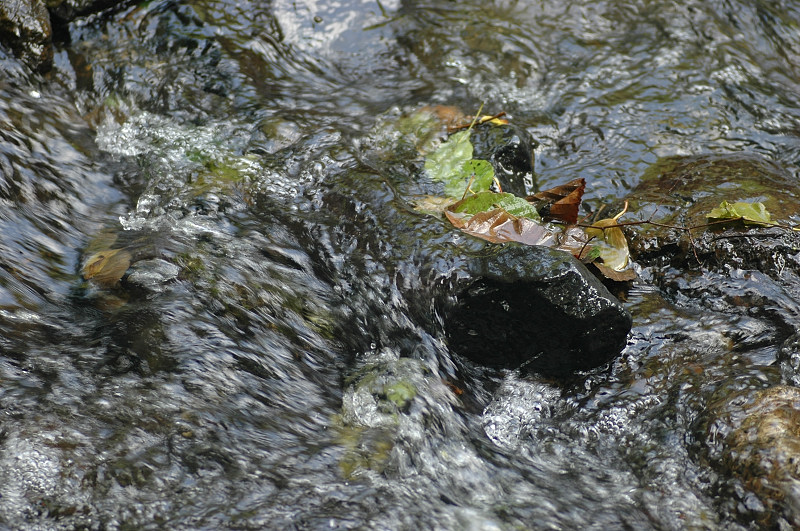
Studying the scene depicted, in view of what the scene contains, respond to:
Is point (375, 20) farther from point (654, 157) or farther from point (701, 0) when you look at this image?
point (701, 0)

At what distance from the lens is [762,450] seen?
2.20m

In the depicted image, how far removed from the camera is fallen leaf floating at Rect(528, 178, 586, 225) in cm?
332

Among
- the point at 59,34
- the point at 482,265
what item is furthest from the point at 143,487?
the point at 59,34

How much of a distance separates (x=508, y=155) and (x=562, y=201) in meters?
0.57

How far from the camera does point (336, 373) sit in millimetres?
2646

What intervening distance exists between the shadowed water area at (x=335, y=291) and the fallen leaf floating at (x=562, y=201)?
0.32m

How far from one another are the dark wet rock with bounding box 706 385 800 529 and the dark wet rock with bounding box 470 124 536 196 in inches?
A: 68.7

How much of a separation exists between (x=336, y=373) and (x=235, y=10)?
3.29 m

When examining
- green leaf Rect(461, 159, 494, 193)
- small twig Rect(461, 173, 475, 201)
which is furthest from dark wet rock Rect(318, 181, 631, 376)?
green leaf Rect(461, 159, 494, 193)

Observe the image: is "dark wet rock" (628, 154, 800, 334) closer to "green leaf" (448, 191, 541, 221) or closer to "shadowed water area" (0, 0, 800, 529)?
"shadowed water area" (0, 0, 800, 529)

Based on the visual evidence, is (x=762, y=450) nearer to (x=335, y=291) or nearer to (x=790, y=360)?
(x=790, y=360)

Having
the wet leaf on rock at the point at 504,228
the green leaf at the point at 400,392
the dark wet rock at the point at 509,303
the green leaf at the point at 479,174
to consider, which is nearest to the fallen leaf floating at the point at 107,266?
the dark wet rock at the point at 509,303

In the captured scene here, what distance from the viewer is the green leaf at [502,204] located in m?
3.25

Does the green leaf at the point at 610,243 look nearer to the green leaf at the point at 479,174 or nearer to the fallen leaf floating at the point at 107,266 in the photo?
the green leaf at the point at 479,174
